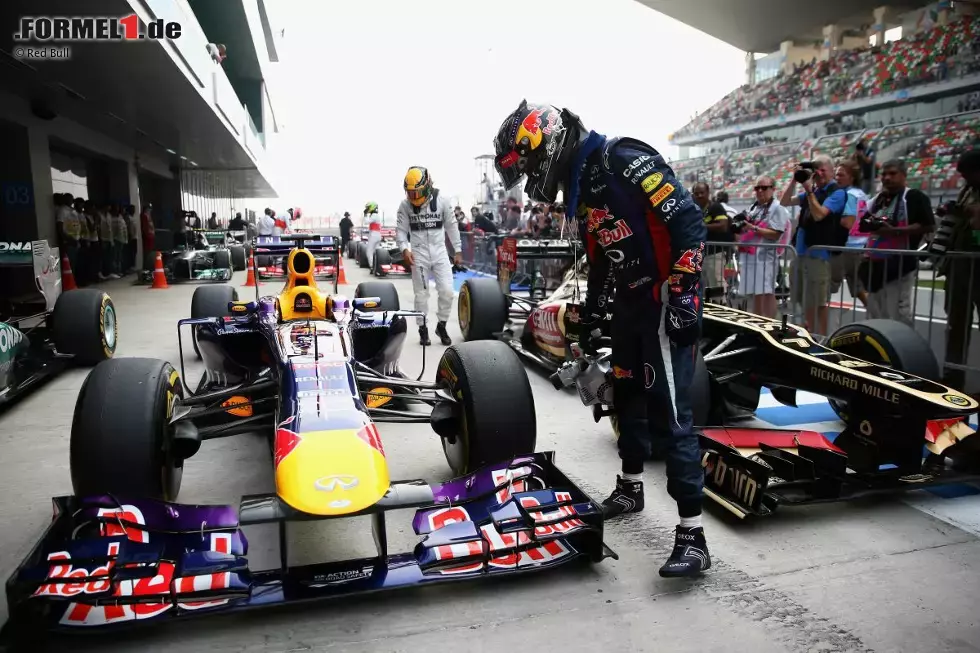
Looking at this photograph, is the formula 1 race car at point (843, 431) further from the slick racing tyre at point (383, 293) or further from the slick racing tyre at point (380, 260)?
the slick racing tyre at point (380, 260)

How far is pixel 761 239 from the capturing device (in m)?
8.14

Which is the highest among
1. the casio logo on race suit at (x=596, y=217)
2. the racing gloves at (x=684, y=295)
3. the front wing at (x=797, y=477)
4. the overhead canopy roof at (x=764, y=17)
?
the overhead canopy roof at (x=764, y=17)

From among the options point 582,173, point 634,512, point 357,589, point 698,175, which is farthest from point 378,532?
point 698,175

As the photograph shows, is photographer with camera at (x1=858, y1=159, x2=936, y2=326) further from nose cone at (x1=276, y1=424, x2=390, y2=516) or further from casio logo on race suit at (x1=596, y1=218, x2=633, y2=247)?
nose cone at (x1=276, y1=424, x2=390, y2=516)

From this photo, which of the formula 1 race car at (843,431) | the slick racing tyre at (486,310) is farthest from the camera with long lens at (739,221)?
the formula 1 race car at (843,431)

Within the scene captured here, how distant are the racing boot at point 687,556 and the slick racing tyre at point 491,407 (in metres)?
0.79

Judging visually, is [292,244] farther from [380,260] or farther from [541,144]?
[380,260]

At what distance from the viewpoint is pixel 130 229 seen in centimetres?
1811

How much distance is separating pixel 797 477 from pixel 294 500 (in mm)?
2390

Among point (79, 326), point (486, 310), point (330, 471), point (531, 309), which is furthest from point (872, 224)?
point (79, 326)

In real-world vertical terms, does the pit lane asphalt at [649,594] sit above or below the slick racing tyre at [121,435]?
below

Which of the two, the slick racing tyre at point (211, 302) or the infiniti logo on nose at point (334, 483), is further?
the slick racing tyre at point (211, 302)

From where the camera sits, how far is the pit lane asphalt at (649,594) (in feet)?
7.86

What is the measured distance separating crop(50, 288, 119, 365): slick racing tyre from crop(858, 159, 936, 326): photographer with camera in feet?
22.5
